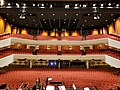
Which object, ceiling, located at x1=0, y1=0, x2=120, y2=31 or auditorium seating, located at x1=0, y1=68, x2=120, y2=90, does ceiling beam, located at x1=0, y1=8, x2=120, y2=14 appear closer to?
ceiling, located at x1=0, y1=0, x2=120, y2=31

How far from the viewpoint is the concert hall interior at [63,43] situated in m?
9.89

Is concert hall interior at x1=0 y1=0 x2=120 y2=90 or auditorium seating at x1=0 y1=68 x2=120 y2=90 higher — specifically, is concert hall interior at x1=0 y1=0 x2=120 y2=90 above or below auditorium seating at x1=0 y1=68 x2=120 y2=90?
above

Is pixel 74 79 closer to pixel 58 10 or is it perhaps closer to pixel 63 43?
pixel 63 43

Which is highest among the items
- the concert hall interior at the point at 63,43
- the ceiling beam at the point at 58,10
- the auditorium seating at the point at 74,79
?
the ceiling beam at the point at 58,10

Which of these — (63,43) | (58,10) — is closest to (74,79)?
(63,43)

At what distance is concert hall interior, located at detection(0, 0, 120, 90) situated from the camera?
989 cm

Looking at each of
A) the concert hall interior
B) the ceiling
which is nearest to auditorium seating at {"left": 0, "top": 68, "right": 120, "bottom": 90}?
the concert hall interior

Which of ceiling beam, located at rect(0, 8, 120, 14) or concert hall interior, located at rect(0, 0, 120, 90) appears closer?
concert hall interior, located at rect(0, 0, 120, 90)

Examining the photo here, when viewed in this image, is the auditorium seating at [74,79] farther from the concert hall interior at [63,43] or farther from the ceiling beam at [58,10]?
the ceiling beam at [58,10]

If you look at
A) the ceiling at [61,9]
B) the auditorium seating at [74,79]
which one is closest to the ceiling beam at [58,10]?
the ceiling at [61,9]

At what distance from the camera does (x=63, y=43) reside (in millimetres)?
14398

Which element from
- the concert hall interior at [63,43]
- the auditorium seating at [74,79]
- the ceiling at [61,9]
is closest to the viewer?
the auditorium seating at [74,79]

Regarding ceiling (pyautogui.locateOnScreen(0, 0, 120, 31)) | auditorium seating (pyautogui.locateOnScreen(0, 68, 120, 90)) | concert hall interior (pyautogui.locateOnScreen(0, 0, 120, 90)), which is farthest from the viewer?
ceiling (pyautogui.locateOnScreen(0, 0, 120, 31))

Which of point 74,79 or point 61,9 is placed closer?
point 74,79
